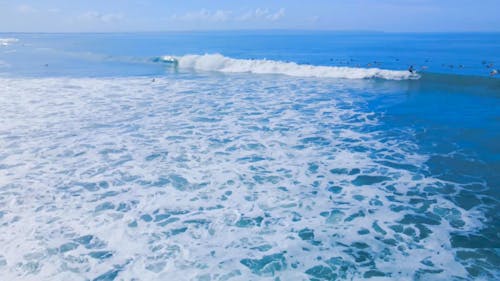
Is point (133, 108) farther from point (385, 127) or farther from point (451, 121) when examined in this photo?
point (451, 121)

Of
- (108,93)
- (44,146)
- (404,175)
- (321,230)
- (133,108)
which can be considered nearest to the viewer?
(321,230)

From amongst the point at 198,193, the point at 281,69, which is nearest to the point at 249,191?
the point at 198,193

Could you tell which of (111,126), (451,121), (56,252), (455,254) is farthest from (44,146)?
(451,121)

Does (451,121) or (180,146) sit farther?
(451,121)

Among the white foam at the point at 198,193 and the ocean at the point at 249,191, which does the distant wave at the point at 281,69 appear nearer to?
the ocean at the point at 249,191

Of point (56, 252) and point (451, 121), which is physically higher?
point (451, 121)

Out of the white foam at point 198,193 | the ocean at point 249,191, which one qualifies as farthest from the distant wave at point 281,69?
the white foam at point 198,193

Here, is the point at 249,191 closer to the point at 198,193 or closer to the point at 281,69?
the point at 198,193

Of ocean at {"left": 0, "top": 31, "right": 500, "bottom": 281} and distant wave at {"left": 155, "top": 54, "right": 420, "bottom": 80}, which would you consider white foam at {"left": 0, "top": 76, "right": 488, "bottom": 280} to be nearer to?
ocean at {"left": 0, "top": 31, "right": 500, "bottom": 281}
